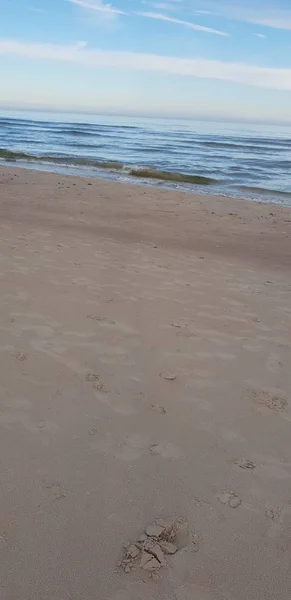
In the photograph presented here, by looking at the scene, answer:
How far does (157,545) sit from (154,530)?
83 mm

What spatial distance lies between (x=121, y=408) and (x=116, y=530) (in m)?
0.91

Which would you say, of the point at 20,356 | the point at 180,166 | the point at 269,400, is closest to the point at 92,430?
the point at 20,356

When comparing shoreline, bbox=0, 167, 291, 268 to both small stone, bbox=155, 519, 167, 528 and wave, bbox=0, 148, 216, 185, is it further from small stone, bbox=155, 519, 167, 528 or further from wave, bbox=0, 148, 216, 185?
small stone, bbox=155, 519, 167, 528

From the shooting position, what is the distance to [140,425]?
2.70 meters

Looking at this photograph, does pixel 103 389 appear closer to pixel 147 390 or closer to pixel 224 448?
pixel 147 390

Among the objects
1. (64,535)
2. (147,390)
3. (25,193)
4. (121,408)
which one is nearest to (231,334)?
(147,390)

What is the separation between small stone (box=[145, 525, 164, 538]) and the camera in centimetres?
198

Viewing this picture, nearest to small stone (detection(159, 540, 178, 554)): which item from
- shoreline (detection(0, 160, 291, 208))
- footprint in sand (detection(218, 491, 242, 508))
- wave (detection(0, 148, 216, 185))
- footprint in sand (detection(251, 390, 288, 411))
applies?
footprint in sand (detection(218, 491, 242, 508))

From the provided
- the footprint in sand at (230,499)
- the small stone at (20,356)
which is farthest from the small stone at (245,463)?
the small stone at (20,356)

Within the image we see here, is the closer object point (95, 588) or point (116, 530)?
point (95, 588)

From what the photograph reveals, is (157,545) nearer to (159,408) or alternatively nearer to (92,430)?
(92,430)

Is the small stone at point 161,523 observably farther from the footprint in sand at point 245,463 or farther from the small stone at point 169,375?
the small stone at point 169,375

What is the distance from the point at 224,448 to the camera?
8.44 ft

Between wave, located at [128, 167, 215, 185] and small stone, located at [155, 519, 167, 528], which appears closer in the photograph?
small stone, located at [155, 519, 167, 528]
